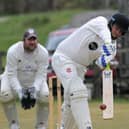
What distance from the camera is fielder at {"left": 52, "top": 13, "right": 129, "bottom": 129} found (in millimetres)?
10031

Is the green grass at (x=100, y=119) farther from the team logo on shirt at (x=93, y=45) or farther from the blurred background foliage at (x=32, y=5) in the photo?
the blurred background foliage at (x=32, y=5)

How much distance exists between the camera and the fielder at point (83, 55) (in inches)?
395

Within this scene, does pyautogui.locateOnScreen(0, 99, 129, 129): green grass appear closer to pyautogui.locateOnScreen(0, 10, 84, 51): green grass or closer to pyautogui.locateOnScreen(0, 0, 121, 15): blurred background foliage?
pyautogui.locateOnScreen(0, 10, 84, 51): green grass

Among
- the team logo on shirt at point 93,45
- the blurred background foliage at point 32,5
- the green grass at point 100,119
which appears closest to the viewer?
the team logo on shirt at point 93,45

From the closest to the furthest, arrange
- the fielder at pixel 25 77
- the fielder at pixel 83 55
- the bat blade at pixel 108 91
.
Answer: the fielder at pixel 83 55, the fielder at pixel 25 77, the bat blade at pixel 108 91

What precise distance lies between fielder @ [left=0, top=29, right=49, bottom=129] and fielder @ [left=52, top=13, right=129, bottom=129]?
1286mm

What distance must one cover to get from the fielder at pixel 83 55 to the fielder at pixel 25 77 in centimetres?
129

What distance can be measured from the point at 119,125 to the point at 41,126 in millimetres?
1951

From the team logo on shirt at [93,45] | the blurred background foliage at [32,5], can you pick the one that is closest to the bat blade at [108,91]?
the team logo on shirt at [93,45]

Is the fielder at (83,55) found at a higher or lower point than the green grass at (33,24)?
higher

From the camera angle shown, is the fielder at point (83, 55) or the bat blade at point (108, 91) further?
the bat blade at point (108, 91)

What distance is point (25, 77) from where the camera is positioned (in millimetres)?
11984

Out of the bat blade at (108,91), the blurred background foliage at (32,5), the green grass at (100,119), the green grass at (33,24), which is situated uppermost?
the bat blade at (108,91)

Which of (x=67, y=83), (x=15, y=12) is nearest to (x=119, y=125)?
(x=67, y=83)
